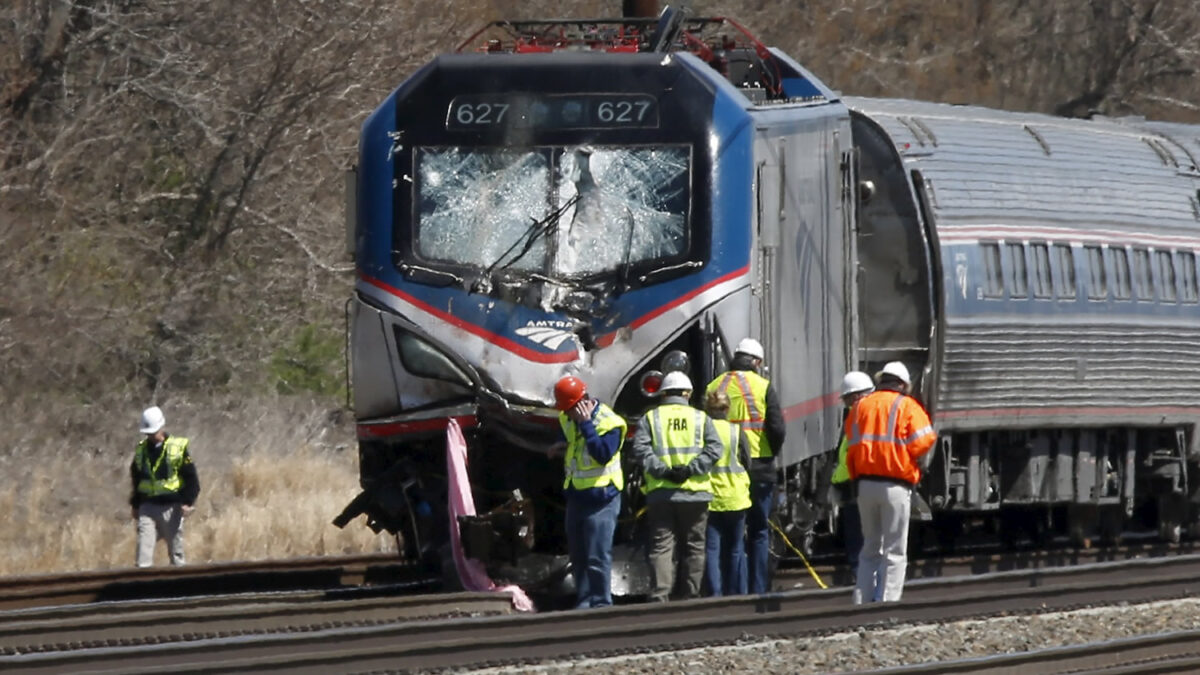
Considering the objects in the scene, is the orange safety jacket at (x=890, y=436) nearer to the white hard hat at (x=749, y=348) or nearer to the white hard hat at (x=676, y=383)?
the white hard hat at (x=749, y=348)

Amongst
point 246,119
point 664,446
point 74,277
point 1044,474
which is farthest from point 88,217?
point 664,446

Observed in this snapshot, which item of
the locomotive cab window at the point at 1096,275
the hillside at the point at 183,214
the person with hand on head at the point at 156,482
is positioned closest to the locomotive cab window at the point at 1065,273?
the locomotive cab window at the point at 1096,275

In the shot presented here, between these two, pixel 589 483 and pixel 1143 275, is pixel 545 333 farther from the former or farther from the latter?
pixel 1143 275

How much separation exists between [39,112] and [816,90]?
13.4 meters

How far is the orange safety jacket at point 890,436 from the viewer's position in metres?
12.1

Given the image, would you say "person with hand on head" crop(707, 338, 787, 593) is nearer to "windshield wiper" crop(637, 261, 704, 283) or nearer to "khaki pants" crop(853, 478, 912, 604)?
"windshield wiper" crop(637, 261, 704, 283)

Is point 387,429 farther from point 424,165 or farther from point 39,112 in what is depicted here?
point 39,112

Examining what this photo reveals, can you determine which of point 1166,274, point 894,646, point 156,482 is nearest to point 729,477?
point 894,646

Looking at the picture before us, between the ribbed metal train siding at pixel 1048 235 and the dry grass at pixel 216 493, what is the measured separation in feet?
18.4

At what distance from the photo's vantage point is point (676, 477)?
40.8 ft

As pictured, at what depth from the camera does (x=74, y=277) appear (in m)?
24.3

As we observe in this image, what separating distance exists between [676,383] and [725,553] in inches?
57.1

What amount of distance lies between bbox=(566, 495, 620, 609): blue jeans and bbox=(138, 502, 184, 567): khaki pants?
5048 millimetres

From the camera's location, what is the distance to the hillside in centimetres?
2338
